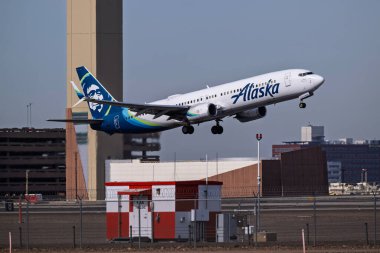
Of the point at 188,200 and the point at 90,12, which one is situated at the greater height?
the point at 90,12

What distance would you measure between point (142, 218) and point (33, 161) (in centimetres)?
9470

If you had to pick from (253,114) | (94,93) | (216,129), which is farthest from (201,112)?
(94,93)

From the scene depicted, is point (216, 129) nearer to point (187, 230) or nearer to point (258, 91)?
point (258, 91)

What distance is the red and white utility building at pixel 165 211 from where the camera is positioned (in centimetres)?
4850

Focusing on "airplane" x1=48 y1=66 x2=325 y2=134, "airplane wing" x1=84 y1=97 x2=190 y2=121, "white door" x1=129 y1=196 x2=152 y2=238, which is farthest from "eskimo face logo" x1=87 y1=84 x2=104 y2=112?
"white door" x1=129 y1=196 x2=152 y2=238

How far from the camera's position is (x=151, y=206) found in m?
48.8

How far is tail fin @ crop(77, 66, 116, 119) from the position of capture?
285 ft

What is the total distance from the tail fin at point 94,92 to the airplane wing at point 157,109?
9642 millimetres

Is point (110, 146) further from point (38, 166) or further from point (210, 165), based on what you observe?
point (38, 166)

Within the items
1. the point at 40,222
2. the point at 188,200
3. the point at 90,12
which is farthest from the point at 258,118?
the point at 90,12

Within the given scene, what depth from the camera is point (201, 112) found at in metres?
72.9

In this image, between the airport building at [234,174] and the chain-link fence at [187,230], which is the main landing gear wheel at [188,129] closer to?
the chain-link fence at [187,230]

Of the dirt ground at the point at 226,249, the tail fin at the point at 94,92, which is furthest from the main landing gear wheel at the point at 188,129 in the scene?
the dirt ground at the point at 226,249

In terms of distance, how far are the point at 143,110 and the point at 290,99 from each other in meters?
11.9
